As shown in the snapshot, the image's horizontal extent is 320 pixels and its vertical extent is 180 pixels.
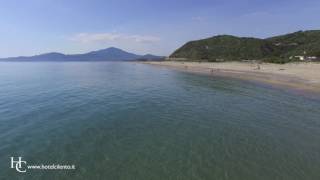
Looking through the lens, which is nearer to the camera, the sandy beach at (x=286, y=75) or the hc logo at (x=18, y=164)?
the hc logo at (x=18, y=164)

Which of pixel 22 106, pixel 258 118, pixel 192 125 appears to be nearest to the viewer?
pixel 192 125

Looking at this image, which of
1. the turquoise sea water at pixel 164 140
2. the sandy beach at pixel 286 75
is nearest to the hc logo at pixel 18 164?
the turquoise sea water at pixel 164 140

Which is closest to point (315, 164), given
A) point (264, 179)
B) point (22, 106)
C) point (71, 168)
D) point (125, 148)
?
point (264, 179)

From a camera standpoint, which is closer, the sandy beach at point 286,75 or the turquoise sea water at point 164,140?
the turquoise sea water at point 164,140

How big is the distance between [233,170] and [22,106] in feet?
74.7

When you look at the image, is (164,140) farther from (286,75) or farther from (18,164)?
(286,75)

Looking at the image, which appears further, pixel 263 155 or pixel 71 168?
pixel 263 155

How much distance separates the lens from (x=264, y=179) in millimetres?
10727

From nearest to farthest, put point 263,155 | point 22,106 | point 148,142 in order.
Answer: point 263,155, point 148,142, point 22,106

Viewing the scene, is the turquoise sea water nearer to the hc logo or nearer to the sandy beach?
the hc logo

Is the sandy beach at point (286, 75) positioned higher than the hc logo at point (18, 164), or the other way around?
the sandy beach at point (286, 75)

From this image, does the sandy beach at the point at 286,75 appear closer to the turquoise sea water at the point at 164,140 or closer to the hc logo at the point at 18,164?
the turquoise sea water at the point at 164,140

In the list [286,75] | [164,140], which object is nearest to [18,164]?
[164,140]

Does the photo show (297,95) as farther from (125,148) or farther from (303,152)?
(125,148)
